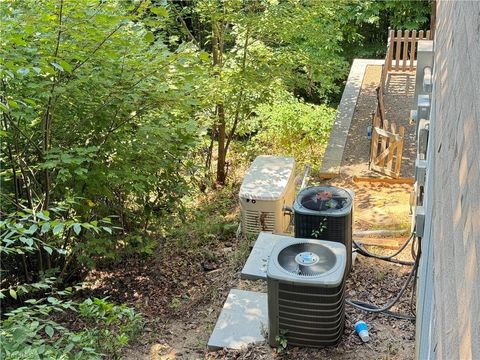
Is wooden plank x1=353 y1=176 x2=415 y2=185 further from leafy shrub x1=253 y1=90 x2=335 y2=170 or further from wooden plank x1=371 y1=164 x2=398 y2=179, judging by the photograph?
leafy shrub x1=253 y1=90 x2=335 y2=170

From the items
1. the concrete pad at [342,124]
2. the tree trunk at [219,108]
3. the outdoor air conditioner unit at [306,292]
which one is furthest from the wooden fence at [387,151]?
the outdoor air conditioner unit at [306,292]

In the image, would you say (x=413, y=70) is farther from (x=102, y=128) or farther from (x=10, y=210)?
(x=10, y=210)

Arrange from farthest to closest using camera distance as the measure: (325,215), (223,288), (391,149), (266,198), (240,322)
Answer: (391,149), (266,198), (223,288), (325,215), (240,322)

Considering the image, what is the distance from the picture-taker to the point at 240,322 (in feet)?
15.5

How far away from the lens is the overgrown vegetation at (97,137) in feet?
12.0

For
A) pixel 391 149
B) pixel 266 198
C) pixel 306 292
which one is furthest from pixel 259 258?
pixel 391 149

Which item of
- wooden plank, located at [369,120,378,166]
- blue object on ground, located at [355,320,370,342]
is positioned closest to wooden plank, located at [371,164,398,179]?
wooden plank, located at [369,120,378,166]

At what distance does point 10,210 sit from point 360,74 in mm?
9265

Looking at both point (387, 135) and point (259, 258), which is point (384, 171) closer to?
point (387, 135)

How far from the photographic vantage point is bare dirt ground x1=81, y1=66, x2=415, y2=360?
174 inches

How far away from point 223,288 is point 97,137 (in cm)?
205

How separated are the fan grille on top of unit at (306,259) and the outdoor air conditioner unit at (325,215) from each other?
65 cm

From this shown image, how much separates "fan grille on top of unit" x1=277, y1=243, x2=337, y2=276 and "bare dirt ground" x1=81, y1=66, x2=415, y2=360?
2.32 ft

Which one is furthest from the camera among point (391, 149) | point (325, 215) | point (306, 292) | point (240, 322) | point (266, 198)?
point (391, 149)
